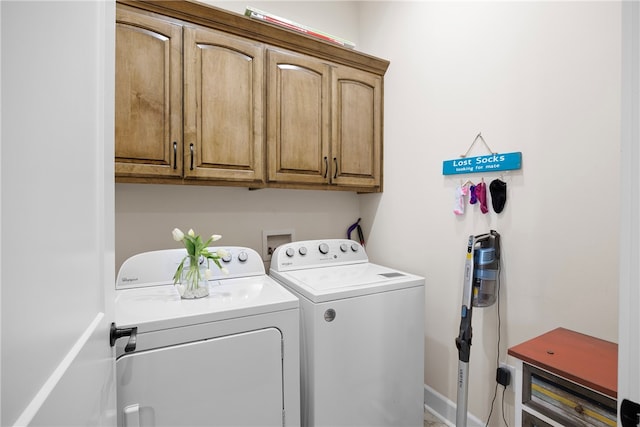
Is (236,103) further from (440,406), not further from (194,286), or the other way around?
(440,406)

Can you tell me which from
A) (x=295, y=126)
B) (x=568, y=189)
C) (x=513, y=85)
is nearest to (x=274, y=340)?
(x=295, y=126)

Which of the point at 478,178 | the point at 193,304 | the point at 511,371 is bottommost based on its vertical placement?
the point at 511,371

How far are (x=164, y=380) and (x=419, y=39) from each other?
2283mm

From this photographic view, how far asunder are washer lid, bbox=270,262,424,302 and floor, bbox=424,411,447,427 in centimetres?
90

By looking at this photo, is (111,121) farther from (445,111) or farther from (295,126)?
(445,111)

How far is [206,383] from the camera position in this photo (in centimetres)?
113

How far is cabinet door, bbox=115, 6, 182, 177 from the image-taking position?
141cm

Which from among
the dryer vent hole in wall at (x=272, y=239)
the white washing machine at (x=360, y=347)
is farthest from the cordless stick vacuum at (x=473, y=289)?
the dryer vent hole in wall at (x=272, y=239)

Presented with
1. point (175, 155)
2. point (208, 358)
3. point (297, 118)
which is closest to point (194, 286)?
point (208, 358)

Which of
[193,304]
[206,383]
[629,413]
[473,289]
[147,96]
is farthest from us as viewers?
[147,96]

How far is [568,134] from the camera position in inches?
50.6

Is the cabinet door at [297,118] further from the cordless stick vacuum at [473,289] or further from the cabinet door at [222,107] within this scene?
the cordless stick vacuum at [473,289]

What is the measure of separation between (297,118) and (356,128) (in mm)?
458

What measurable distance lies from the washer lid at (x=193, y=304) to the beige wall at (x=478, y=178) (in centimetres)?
54
